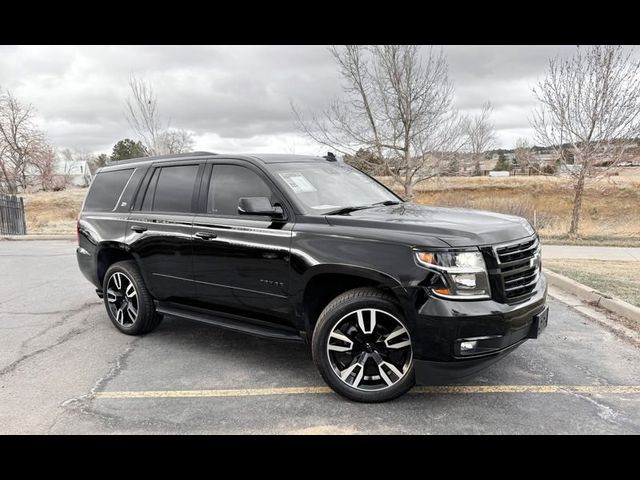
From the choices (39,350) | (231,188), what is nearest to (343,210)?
(231,188)

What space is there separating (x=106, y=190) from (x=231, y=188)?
208 centimetres

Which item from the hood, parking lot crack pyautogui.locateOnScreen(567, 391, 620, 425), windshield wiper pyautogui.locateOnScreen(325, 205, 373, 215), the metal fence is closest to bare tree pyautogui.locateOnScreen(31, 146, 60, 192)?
the metal fence

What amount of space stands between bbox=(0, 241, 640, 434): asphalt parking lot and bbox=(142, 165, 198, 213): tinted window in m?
1.43

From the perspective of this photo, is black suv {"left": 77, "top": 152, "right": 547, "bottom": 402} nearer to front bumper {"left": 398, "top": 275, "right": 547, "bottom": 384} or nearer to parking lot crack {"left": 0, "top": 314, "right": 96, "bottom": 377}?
front bumper {"left": 398, "top": 275, "right": 547, "bottom": 384}

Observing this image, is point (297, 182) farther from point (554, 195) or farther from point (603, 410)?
point (554, 195)

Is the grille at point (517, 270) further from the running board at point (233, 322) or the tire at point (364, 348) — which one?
the running board at point (233, 322)

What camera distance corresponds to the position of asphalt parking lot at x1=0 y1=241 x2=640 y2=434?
3.22 metres

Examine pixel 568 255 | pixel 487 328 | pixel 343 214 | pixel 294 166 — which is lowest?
pixel 568 255

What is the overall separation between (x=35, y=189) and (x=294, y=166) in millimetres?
49748

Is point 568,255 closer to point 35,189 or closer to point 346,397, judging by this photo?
point 346,397

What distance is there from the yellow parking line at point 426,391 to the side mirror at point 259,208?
4.63ft

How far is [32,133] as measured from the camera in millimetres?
31203

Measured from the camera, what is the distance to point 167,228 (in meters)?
4.67
